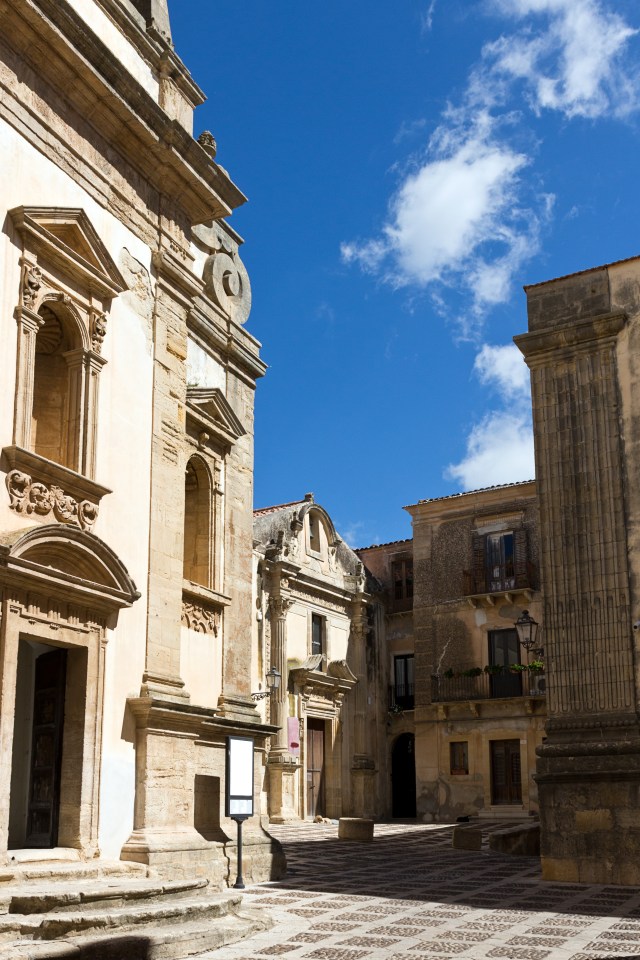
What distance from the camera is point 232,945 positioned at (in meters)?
8.85

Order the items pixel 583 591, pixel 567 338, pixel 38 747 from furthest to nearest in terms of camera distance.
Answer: pixel 567 338 < pixel 583 591 < pixel 38 747

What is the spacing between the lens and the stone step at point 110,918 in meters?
8.05

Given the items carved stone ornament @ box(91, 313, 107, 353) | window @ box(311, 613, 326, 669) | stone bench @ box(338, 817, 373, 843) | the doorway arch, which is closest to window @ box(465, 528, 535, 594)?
window @ box(311, 613, 326, 669)

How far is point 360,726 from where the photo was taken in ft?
106

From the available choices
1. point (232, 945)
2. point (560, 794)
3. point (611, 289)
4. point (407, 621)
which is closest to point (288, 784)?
point (407, 621)

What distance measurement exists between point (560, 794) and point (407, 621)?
74.5ft

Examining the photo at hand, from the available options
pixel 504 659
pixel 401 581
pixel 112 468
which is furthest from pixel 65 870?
pixel 401 581

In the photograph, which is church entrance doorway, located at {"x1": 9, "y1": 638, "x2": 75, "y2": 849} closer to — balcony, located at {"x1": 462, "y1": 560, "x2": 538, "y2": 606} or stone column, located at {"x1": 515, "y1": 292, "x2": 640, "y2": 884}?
stone column, located at {"x1": 515, "y1": 292, "x2": 640, "y2": 884}

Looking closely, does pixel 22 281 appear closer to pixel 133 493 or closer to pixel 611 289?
pixel 133 493

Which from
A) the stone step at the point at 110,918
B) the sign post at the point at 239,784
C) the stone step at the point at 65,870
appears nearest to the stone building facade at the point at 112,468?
the stone step at the point at 65,870

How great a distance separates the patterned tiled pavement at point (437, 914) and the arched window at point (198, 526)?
393cm

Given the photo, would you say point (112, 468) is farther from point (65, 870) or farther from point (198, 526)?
point (65, 870)

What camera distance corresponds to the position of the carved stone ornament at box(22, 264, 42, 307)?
1036cm

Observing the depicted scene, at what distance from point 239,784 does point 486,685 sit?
20799 millimetres
